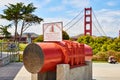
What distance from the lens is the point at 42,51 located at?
25.0 ft

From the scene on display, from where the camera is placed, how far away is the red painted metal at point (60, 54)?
774 centimetres

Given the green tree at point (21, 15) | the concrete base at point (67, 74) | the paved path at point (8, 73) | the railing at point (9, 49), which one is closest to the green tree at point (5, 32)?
the green tree at point (21, 15)

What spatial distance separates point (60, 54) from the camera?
8336mm

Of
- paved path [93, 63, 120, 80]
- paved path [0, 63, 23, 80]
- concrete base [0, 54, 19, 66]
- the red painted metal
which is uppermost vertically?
the red painted metal

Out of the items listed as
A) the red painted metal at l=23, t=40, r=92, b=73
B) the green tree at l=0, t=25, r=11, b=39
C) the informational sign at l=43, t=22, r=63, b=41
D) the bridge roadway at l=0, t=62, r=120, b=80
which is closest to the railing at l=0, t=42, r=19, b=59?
the bridge roadway at l=0, t=62, r=120, b=80

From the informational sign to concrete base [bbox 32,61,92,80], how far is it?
784 mm

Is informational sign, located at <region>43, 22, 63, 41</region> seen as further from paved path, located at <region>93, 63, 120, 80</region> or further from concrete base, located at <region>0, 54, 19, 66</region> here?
concrete base, located at <region>0, 54, 19, 66</region>

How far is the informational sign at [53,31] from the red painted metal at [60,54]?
0.17 metres

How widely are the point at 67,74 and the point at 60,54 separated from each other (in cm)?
50

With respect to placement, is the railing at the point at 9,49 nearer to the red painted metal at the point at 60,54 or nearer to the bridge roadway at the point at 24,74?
the bridge roadway at the point at 24,74

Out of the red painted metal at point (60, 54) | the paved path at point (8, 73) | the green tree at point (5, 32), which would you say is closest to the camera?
the red painted metal at point (60, 54)

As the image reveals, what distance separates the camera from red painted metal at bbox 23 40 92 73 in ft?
25.4

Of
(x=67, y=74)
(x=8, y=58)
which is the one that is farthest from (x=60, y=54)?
(x=8, y=58)

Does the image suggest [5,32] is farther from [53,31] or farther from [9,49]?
[53,31]
